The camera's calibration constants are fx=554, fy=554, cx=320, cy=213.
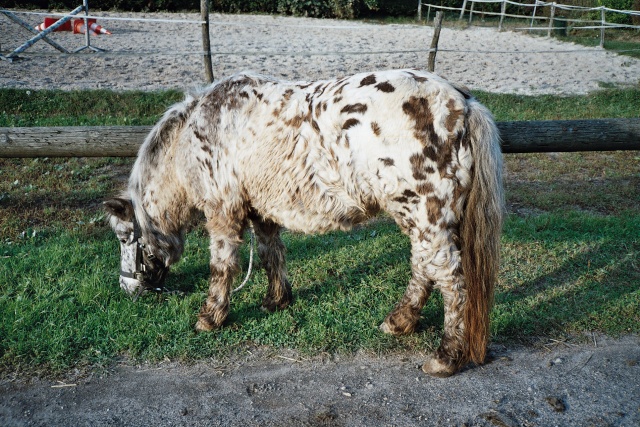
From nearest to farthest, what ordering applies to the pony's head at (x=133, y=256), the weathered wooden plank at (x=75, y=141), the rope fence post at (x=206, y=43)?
1. the pony's head at (x=133, y=256)
2. the weathered wooden plank at (x=75, y=141)
3. the rope fence post at (x=206, y=43)

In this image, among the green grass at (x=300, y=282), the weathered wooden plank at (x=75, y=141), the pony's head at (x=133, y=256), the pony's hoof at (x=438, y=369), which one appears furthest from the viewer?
the weathered wooden plank at (x=75, y=141)

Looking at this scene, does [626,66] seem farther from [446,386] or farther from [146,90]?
[446,386]

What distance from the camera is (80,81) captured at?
11148 mm

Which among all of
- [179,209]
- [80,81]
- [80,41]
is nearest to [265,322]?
[179,209]

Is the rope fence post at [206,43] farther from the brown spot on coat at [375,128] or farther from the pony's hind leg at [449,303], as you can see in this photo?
the pony's hind leg at [449,303]

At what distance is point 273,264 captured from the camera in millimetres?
4664

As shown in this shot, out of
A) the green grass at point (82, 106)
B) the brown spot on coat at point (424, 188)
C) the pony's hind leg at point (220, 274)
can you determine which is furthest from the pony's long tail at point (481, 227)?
the green grass at point (82, 106)

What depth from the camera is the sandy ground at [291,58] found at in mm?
11672

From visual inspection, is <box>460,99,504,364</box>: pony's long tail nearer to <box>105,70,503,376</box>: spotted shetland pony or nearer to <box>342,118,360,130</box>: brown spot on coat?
<box>105,70,503,376</box>: spotted shetland pony

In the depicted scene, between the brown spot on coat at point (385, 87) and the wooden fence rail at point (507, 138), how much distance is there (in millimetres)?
2144

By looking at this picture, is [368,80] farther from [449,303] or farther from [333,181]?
[449,303]

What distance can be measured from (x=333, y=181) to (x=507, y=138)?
2.36 metres

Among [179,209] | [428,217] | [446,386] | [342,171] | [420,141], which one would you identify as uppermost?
[420,141]

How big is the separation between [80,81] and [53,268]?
7215 mm
